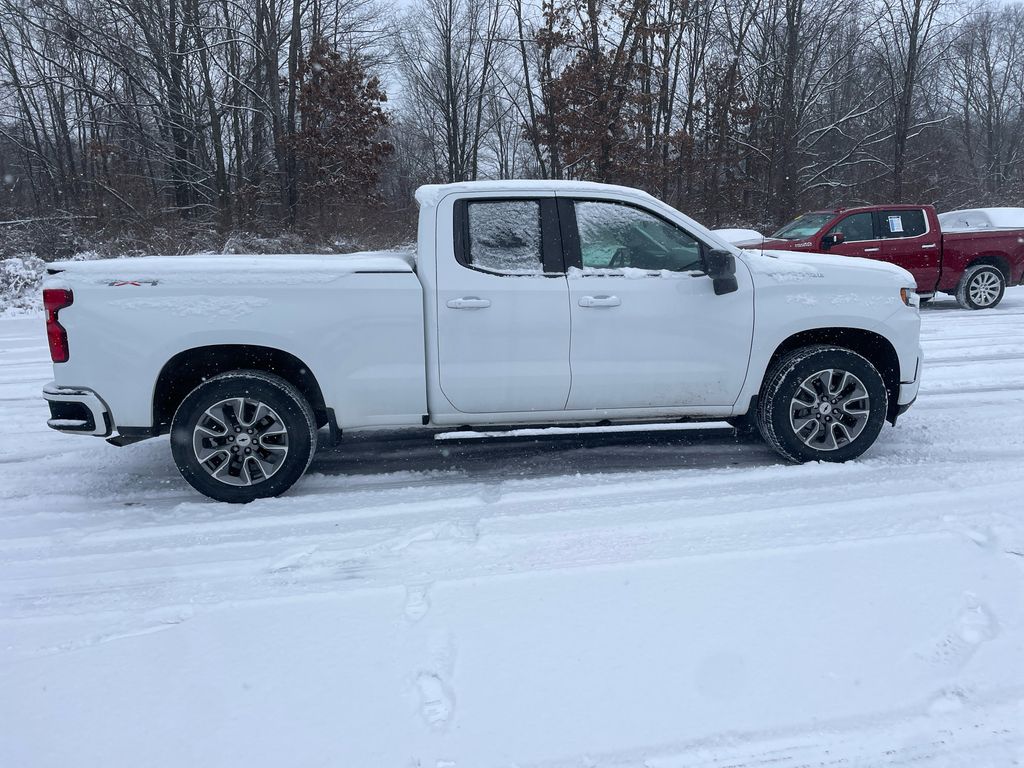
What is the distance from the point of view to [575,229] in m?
4.91

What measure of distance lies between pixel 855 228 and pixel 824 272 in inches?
355

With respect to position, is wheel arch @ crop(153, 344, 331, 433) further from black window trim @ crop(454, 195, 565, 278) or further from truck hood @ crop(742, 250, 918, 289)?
truck hood @ crop(742, 250, 918, 289)

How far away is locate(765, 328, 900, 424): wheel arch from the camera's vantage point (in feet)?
16.9

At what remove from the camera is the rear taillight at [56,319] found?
4383 mm

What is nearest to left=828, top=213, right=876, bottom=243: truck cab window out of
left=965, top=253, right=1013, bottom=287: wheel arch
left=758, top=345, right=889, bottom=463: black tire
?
left=965, top=253, right=1013, bottom=287: wheel arch

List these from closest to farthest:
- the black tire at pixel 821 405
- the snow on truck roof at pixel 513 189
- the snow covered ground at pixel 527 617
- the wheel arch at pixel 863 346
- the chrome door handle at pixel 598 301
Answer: the snow covered ground at pixel 527 617, the chrome door handle at pixel 598 301, the snow on truck roof at pixel 513 189, the black tire at pixel 821 405, the wheel arch at pixel 863 346

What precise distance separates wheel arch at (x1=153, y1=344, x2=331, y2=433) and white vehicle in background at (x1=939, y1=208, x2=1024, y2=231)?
1324 cm

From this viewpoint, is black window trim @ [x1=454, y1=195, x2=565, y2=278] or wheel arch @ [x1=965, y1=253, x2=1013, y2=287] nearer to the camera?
black window trim @ [x1=454, y1=195, x2=565, y2=278]

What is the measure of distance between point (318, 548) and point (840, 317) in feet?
12.0

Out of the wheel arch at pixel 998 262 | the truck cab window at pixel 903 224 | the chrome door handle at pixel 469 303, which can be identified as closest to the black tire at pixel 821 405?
the chrome door handle at pixel 469 303

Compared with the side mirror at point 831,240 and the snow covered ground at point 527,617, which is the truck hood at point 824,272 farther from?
the side mirror at point 831,240

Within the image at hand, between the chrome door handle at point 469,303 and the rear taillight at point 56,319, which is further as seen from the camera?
the chrome door handle at point 469,303

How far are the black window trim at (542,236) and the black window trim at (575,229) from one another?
40 millimetres

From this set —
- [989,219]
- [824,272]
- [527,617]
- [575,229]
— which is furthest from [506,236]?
[989,219]
